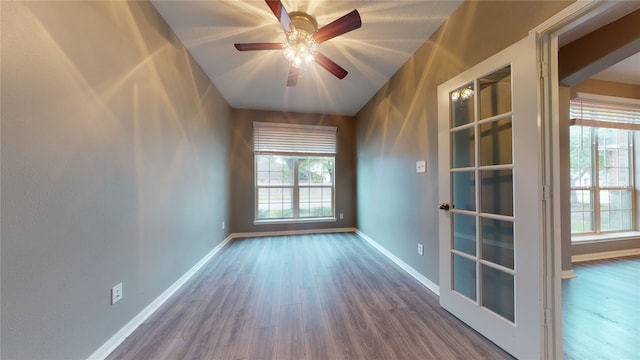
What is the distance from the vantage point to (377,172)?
345 cm

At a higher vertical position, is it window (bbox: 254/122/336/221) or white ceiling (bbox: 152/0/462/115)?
white ceiling (bbox: 152/0/462/115)

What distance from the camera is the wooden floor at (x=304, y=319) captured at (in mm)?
1366

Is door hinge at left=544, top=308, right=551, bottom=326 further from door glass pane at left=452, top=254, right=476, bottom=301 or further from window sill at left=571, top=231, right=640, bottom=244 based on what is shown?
window sill at left=571, top=231, right=640, bottom=244

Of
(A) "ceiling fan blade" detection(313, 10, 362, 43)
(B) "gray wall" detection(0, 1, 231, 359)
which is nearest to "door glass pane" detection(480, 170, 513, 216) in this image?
(A) "ceiling fan blade" detection(313, 10, 362, 43)

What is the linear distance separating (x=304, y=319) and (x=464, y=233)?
1498 mm

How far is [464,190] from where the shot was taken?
1.68 metres

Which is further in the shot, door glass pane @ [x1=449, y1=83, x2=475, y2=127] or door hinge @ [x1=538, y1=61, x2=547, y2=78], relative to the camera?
door glass pane @ [x1=449, y1=83, x2=475, y2=127]

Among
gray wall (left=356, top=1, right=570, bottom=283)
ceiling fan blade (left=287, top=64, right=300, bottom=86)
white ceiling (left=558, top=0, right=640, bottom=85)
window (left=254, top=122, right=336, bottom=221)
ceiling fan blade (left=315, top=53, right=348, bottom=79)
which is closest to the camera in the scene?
white ceiling (left=558, top=0, right=640, bottom=85)

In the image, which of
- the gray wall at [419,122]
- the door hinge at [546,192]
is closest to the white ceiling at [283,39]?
the gray wall at [419,122]

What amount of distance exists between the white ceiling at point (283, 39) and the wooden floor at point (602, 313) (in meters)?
2.73

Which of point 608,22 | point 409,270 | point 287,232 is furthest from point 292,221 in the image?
point 608,22

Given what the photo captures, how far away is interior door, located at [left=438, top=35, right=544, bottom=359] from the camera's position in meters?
1.20

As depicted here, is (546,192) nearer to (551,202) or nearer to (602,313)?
(551,202)

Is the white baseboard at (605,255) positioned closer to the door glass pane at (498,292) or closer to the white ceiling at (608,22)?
the white ceiling at (608,22)
